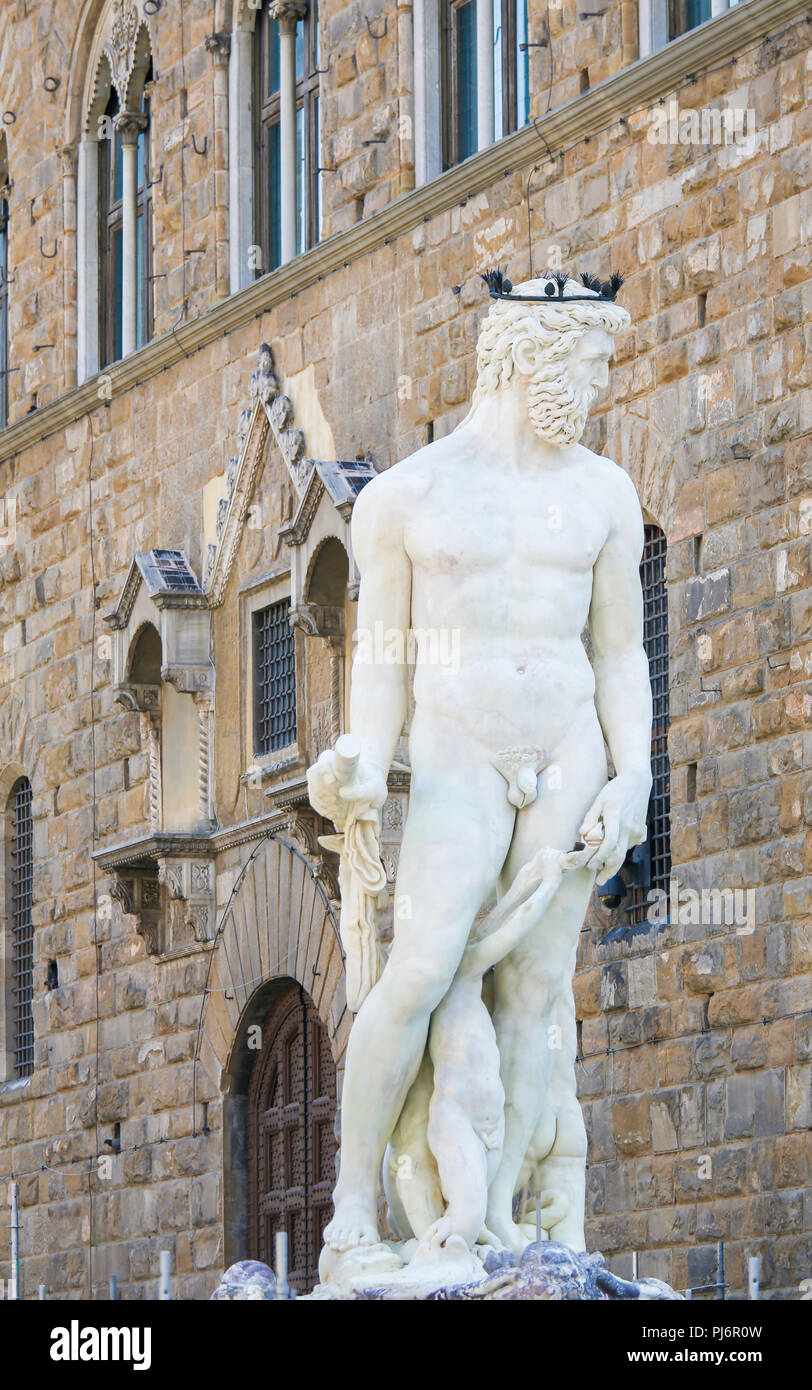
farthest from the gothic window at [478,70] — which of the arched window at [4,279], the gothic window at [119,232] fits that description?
the arched window at [4,279]

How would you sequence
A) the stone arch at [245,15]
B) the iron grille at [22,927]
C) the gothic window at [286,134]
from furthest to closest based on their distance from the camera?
the iron grille at [22,927] → the stone arch at [245,15] → the gothic window at [286,134]

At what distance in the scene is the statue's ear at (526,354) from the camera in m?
10.3

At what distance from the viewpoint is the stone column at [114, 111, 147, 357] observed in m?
23.9

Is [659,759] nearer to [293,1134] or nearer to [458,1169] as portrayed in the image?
[293,1134]

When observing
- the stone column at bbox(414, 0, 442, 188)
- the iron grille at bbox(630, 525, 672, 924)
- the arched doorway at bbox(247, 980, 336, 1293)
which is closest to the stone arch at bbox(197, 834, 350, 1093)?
the arched doorway at bbox(247, 980, 336, 1293)

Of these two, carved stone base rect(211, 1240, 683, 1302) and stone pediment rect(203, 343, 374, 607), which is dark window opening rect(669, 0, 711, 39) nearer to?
stone pediment rect(203, 343, 374, 607)

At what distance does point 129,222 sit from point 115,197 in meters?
0.48

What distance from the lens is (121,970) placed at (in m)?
Result: 22.9

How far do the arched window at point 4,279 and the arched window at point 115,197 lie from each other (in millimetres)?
1610

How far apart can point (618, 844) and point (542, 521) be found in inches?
42.6

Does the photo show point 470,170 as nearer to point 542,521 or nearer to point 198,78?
point 198,78

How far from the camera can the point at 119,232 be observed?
2441 cm

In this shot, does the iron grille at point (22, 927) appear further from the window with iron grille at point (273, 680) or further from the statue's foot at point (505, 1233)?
the statue's foot at point (505, 1233)
